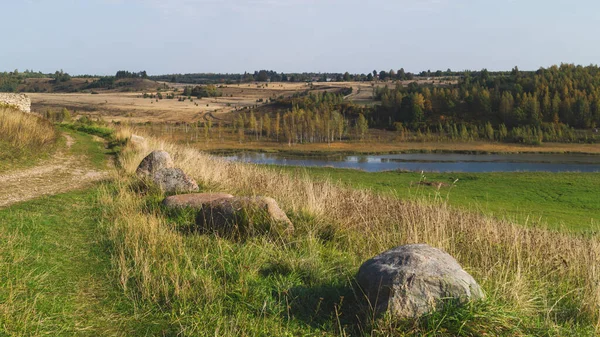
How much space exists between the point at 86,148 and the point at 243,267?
17.5m

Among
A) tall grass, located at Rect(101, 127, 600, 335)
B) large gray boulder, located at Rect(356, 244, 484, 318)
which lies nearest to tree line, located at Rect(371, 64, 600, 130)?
tall grass, located at Rect(101, 127, 600, 335)

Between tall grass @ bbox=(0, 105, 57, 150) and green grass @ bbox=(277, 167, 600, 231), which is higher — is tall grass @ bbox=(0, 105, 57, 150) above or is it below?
above

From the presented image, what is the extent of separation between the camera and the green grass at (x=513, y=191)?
79.5 feet

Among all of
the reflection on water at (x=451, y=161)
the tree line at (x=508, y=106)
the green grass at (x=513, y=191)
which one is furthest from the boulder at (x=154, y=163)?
the tree line at (x=508, y=106)

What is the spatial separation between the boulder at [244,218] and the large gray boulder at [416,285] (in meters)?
3.37

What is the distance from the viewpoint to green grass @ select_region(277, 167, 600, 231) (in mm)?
24234

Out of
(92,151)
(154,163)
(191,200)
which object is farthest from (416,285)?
(92,151)

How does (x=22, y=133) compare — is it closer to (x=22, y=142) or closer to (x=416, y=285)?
(x=22, y=142)

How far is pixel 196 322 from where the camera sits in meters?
4.97

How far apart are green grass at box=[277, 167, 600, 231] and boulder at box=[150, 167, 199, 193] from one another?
10.9 metres

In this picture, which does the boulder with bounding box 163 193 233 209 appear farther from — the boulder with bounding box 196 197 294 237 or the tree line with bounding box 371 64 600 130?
the tree line with bounding box 371 64 600 130

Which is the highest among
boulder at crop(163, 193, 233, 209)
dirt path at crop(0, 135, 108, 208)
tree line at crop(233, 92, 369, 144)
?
boulder at crop(163, 193, 233, 209)

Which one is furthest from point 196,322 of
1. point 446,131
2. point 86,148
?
point 446,131

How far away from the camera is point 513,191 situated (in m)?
33.0
